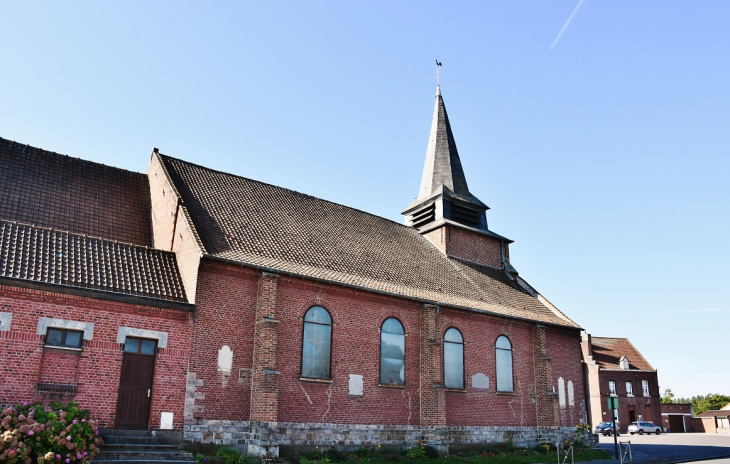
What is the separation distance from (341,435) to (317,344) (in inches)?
114

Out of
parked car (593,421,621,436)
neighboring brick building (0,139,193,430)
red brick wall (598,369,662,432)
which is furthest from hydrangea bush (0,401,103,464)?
red brick wall (598,369,662,432)

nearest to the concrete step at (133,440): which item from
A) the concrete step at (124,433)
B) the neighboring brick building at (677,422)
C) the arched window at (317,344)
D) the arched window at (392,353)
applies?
the concrete step at (124,433)

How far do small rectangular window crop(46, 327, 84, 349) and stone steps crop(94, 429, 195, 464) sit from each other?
228 cm

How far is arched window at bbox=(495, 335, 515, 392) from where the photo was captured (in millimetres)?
22375

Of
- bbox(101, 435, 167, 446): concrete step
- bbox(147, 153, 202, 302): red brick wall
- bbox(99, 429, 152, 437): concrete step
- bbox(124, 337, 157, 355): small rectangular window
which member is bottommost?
bbox(101, 435, 167, 446): concrete step

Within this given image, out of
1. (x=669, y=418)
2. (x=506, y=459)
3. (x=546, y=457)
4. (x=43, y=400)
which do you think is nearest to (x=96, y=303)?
(x=43, y=400)

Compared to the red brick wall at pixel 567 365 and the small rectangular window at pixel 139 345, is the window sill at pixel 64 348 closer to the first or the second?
the small rectangular window at pixel 139 345

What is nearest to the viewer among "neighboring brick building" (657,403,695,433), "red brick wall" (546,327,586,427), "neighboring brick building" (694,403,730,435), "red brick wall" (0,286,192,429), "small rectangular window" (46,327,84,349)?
"red brick wall" (0,286,192,429)

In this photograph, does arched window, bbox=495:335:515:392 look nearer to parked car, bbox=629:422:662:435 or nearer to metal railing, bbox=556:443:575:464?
metal railing, bbox=556:443:575:464

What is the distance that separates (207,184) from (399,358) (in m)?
9.45

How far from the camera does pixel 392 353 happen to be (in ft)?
64.0

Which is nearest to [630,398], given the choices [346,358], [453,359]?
[453,359]

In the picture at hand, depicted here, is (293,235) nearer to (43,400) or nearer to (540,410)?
(43,400)

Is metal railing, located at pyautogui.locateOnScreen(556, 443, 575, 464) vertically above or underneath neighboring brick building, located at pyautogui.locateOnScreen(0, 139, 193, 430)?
underneath
